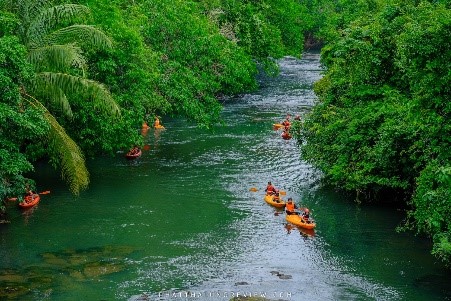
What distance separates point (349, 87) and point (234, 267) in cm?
1080

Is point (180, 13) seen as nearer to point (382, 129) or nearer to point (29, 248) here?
point (382, 129)

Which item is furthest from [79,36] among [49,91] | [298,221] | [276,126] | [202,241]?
[276,126]

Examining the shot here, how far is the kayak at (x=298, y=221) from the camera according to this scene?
23.0 meters

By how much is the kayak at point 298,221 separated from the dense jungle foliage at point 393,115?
2346mm

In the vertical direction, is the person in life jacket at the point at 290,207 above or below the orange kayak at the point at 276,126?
below

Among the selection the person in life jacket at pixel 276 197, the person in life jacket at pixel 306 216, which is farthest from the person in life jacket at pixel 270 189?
the person in life jacket at pixel 306 216

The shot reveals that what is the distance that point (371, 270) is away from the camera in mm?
19734

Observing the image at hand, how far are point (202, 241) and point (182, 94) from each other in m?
10.5

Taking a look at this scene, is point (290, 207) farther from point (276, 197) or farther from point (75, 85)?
point (75, 85)

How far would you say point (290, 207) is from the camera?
24422mm

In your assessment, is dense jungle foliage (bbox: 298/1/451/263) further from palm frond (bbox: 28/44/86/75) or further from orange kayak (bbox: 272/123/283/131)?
palm frond (bbox: 28/44/86/75)

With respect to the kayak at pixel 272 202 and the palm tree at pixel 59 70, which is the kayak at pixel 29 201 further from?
the kayak at pixel 272 202

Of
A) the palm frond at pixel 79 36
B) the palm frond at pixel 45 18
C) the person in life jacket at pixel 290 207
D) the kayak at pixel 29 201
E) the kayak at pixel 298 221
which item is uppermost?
the palm frond at pixel 45 18

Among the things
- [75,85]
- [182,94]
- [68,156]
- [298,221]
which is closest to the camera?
[68,156]
